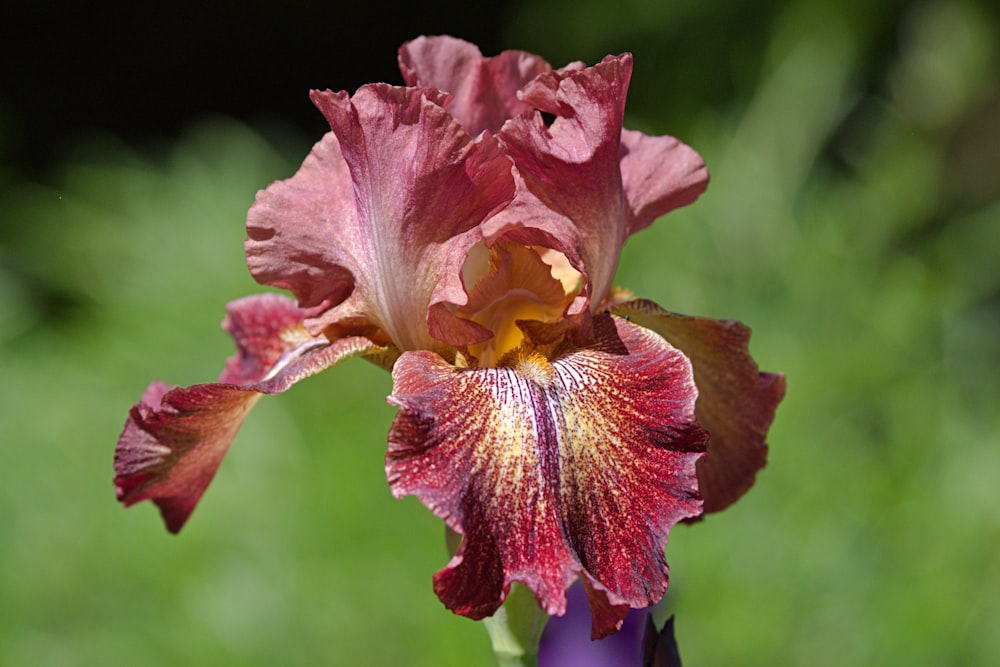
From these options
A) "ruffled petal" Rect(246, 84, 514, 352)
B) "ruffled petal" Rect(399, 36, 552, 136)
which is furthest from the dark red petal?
"ruffled petal" Rect(399, 36, 552, 136)

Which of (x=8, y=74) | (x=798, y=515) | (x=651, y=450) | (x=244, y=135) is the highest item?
(x=8, y=74)

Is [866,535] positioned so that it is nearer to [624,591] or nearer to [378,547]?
[378,547]

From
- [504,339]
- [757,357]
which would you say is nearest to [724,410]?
[504,339]

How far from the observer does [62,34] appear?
5.32m

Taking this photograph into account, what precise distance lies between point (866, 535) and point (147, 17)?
449 cm

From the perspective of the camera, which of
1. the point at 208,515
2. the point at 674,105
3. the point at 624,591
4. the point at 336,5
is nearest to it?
the point at 624,591

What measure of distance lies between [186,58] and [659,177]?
4.96 metres

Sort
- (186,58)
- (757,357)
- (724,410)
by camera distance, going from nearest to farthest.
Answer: (724,410) → (757,357) → (186,58)

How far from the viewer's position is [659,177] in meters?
1.04

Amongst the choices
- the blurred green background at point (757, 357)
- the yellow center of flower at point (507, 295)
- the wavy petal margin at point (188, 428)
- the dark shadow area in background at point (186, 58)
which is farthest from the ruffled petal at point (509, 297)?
the dark shadow area in background at point (186, 58)

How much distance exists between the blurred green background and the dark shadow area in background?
73cm

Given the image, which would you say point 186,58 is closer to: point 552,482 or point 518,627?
point 518,627

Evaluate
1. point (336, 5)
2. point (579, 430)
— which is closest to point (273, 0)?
point (336, 5)

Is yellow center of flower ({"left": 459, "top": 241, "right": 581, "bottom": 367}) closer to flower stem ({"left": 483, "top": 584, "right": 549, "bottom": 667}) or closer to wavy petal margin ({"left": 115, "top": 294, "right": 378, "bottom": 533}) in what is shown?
wavy petal margin ({"left": 115, "top": 294, "right": 378, "bottom": 533})
